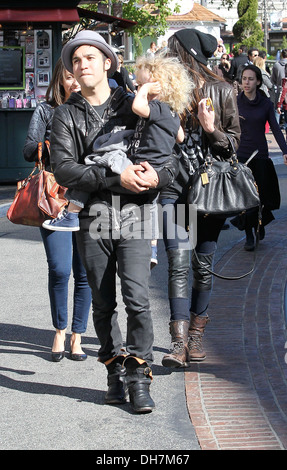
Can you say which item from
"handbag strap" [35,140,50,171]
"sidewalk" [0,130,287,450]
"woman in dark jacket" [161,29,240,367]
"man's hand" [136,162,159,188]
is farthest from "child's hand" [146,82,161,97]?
"sidewalk" [0,130,287,450]

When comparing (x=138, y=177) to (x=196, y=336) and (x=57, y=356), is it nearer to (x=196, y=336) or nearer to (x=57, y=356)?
(x=196, y=336)

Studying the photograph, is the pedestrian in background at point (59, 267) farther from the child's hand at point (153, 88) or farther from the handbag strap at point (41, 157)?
the child's hand at point (153, 88)

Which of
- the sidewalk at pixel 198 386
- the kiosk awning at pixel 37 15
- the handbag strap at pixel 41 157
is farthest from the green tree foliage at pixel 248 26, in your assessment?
the handbag strap at pixel 41 157

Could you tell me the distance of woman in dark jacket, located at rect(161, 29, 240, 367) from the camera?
206 inches

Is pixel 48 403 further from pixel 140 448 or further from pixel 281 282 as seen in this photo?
pixel 281 282

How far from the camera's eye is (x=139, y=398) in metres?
4.62

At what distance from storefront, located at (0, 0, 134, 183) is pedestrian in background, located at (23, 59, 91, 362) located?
839 centimetres

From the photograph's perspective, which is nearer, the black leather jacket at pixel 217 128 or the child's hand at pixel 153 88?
the child's hand at pixel 153 88

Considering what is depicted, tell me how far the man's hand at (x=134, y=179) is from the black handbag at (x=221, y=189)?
92 cm

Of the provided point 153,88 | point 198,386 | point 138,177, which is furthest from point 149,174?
point 198,386

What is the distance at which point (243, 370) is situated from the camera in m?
5.38

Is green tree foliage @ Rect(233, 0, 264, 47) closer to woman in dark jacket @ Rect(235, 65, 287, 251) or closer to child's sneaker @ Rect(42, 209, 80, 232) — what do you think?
woman in dark jacket @ Rect(235, 65, 287, 251)

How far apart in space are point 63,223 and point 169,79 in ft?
4.14

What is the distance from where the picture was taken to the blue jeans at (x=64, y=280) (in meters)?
5.61
